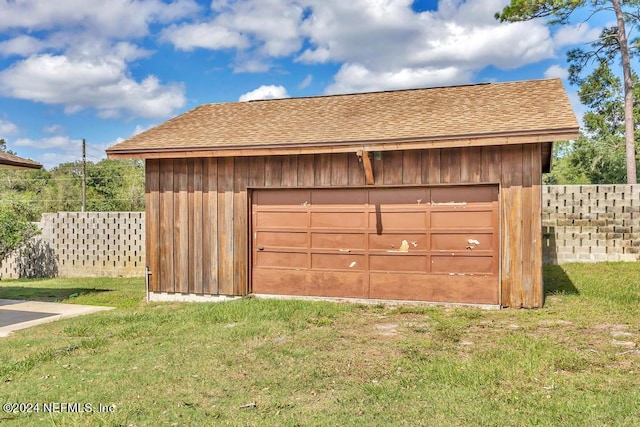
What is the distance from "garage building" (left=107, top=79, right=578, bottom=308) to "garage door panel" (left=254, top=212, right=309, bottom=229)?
2 cm

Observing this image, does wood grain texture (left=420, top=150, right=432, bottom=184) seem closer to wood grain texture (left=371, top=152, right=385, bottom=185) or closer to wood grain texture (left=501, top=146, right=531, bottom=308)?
wood grain texture (left=371, top=152, right=385, bottom=185)

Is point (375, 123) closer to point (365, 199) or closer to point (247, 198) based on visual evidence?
point (365, 199)

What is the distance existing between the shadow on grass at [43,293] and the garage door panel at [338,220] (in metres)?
5.71

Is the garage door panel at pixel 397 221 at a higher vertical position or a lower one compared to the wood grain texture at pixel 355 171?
lower

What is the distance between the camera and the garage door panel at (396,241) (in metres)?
7.69

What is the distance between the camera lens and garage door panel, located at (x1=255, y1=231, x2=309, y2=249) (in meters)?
8.34

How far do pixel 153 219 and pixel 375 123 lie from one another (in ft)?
15.3

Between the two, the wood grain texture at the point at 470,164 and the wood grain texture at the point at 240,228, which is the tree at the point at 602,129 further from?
the wood grain texture at the point at 240,228

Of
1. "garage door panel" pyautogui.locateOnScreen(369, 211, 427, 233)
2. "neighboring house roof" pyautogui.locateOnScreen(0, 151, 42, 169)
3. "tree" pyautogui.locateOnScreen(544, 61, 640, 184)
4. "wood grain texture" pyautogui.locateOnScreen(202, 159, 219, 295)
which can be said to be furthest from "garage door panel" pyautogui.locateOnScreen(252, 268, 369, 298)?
"tree" pyautogui.locateOnScreen(544, 61, 640, 184)

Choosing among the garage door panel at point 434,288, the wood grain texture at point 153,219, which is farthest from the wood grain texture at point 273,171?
the garage door panel at point 434,288

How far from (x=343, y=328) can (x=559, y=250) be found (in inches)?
290

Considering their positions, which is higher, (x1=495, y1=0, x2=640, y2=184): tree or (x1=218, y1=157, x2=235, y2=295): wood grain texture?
(x1=495, y1=0, x2=640, y2=184): tree

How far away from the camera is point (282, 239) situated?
845cm

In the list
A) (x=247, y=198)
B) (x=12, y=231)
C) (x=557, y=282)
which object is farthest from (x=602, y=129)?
(x=12, y=231)
